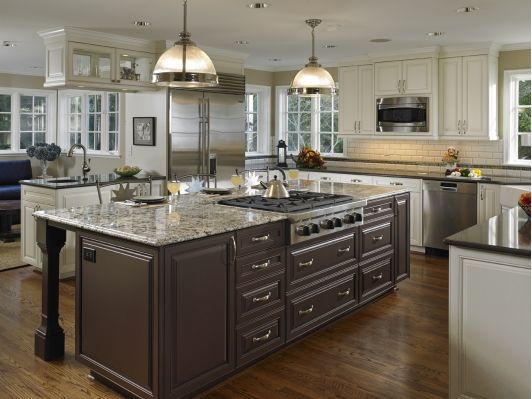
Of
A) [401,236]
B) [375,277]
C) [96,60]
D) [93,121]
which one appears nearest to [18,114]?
[93,121]

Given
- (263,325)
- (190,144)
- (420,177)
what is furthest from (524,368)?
(190,144)

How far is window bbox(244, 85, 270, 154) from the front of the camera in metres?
8.43

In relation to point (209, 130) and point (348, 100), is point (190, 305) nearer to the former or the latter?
point (209, 130)

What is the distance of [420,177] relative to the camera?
637 centimetres

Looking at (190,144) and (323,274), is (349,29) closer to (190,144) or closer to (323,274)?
(190,144)

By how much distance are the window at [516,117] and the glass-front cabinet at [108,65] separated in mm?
4086

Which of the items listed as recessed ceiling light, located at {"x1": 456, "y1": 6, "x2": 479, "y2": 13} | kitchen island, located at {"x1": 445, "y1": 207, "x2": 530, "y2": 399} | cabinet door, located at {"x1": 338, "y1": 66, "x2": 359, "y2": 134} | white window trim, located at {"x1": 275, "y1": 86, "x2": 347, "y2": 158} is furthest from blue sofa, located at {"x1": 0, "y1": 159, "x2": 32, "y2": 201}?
kitchen island, located at {"x1": 445, "y1": 207, "x2": 530, "y2": 399}

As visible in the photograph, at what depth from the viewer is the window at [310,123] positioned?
318 inches

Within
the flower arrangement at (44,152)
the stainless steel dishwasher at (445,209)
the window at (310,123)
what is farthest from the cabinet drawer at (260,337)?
the flower arrangement at (44,152)

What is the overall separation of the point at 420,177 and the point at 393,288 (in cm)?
195

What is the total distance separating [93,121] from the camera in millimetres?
8617

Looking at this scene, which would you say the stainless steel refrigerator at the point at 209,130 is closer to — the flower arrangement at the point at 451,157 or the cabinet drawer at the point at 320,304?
the flower arrangement at the point at 451,157

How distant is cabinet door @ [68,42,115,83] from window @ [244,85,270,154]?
3040 mm

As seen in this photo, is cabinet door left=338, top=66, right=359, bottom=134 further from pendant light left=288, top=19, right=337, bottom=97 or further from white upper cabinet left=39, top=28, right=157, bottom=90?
pendant light left=288, top=19, right=337, bottom=97
